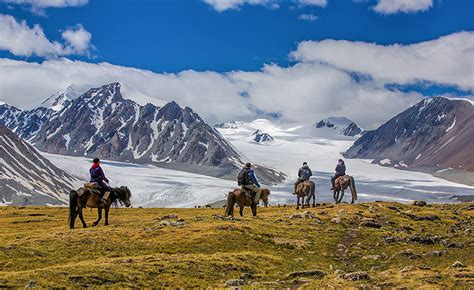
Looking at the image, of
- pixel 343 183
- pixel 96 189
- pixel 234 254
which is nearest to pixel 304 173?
pixel 343 183

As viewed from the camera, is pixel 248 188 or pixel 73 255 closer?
pixel 73 255

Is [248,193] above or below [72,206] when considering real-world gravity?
above

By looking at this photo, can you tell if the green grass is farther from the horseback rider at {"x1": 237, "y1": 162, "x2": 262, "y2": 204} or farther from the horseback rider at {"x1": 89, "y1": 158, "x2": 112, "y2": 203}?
the horseback rider at {"x1": 89, "y1": 158, "x2": 112, "y2": 203}

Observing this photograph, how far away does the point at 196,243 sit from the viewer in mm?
34188

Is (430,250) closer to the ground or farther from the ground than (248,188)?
closer to the ground

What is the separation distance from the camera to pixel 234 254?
31203mm

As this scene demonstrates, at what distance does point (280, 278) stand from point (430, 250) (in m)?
14.9

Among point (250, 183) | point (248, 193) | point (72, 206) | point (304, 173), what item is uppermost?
point (304, 173)

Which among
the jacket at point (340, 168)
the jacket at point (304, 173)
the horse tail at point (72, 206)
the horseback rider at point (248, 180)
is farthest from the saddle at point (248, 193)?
the jacket at point (340, 168)

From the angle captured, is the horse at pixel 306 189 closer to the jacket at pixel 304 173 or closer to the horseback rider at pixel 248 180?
the jacket at pixel 304 173

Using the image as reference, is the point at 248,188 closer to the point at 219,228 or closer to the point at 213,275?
the point at 219,228

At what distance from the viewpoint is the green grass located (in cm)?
2417

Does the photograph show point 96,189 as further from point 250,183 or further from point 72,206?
point 250,183

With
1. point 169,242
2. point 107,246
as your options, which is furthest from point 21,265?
→ point 169,242
